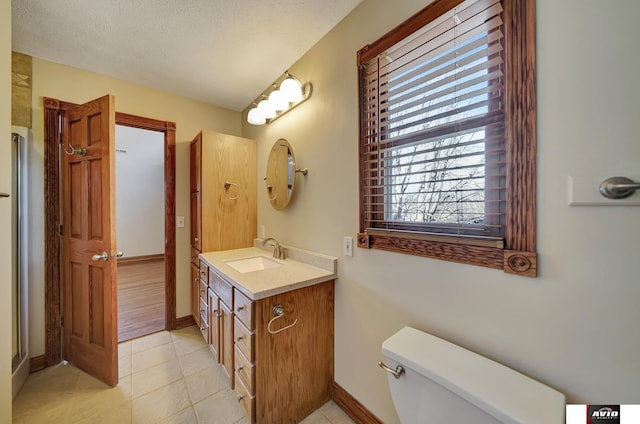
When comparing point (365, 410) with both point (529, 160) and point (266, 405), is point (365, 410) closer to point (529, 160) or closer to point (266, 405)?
point (266, 405)

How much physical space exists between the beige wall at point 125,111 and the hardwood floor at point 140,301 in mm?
398

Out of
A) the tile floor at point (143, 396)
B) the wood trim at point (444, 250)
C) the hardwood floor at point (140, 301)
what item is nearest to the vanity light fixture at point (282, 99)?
the wood trim at point (444, 250)

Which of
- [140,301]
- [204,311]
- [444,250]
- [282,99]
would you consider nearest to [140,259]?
[140,301]

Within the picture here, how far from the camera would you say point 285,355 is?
4.23 ft

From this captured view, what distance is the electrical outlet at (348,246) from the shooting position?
1.36 meters

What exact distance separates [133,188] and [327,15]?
5.37 meters

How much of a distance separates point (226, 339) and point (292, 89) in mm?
1764

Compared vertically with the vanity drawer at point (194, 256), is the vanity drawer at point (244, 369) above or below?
below

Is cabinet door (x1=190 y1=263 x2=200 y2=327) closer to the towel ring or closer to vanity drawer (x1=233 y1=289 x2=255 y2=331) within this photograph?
vanity drawer (x1=233 y1=289 x2=255 y2=331)

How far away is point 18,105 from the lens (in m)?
1.67

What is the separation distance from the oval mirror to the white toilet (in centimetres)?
125

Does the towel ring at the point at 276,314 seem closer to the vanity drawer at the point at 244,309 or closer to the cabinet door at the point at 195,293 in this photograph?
the vanity drawer at the point at 244,309

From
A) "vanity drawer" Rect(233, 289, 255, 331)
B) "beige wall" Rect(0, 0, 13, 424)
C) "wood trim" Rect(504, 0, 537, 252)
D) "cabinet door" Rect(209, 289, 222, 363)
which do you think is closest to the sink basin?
"cabinet door" Rect(209, 289, 222, 363)

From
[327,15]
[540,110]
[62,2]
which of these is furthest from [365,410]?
[62,2]
